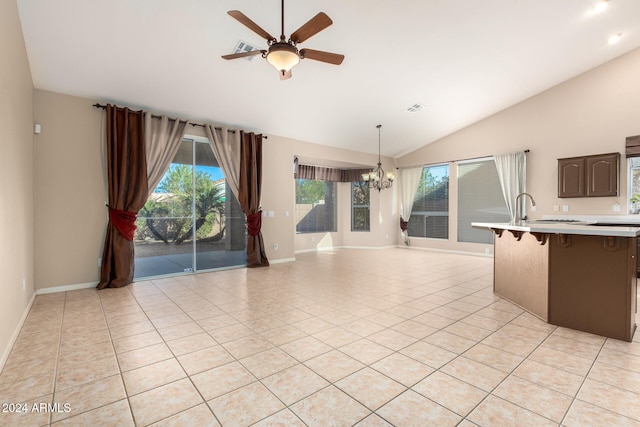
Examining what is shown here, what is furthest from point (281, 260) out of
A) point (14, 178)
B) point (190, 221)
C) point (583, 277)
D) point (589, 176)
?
point (589, 176)

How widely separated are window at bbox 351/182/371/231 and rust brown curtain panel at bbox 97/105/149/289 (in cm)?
622

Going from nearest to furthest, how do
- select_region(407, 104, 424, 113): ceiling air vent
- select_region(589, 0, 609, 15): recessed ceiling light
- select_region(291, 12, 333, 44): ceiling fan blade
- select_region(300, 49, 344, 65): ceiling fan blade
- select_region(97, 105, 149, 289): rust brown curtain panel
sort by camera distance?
select_region(291, 12, 333, 44): ceiling fan blade → select_region(300, 49, 344, 65): ceiling fan blade → select_region(589, 0, 609, 15): recessed ceiling light → select_region(97, 105, 149, 289): rust brown curtain panel → select_region(407, 104, 424, 113): ceiling air vent

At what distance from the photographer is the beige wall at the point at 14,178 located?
8.13 ft

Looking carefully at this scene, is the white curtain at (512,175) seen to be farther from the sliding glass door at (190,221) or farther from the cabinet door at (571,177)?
the sliding glass door at (190,221)

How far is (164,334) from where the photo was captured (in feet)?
9.53

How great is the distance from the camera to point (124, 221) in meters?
4.68

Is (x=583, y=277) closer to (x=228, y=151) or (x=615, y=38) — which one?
(x=615, y=38)

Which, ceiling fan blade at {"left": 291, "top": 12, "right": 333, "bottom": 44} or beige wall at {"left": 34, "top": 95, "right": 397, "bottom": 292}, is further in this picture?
beige wall at {"left": 34, "top": 95, "right": 397, "bottom": 292}

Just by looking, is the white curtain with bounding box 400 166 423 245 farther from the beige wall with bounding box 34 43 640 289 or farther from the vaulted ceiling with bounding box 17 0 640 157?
the vaulted ceiling with bounding box 17 0 640 157

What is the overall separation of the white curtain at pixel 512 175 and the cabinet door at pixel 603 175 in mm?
1128

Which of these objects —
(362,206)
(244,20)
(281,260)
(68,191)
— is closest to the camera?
(244,20)

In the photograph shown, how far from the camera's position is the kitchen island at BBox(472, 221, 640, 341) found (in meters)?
2.68

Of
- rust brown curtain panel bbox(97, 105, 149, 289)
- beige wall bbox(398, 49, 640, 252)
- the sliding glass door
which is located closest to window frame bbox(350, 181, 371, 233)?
beige wall bbox(398, 49, 640, 252)

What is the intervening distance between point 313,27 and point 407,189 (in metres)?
7.17
